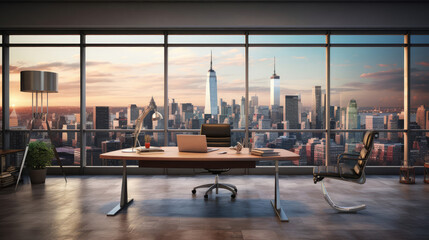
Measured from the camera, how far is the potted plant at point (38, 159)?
5129 millimetres

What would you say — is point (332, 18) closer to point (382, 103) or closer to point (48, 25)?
point (382, 103)

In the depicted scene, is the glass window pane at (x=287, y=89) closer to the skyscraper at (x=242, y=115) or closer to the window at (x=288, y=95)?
the window at (x=288, y=95)

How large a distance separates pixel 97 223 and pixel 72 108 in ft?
12.5

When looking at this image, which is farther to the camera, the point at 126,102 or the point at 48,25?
the point at 126,102

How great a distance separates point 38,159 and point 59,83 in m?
1.86

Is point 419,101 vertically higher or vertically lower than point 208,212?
higher

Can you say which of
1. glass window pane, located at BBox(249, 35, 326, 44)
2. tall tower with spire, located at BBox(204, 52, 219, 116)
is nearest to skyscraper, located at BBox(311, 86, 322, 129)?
glass window pane, located at BBox(249, 35, 326, 44)

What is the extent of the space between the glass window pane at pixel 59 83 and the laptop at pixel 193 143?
11.8ft

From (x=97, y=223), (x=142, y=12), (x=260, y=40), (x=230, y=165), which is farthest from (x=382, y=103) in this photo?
(x=97, y=223)

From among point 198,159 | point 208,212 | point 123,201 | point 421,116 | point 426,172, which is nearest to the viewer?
point 198,159

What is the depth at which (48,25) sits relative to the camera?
225 inches

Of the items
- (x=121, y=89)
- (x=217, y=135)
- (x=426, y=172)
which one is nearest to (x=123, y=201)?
(x=217, y=135)

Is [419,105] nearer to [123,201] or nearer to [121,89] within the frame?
[123,201]

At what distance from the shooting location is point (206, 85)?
6121 mm
